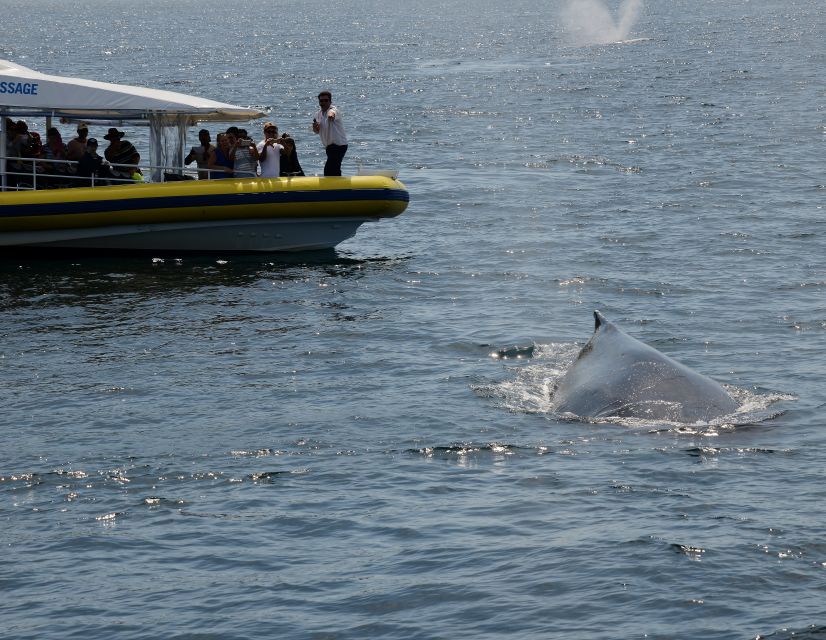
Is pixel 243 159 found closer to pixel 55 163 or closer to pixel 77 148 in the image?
pixel 77 148

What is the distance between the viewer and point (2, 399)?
15.4 m

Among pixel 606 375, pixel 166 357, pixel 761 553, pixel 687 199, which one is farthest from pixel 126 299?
pixel 687 199

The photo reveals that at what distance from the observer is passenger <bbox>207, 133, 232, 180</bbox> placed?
22922mm

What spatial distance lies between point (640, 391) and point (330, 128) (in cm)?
1023

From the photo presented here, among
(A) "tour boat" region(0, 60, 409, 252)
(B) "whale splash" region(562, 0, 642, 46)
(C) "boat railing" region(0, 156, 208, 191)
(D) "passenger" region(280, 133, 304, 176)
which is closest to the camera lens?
(A) "tour boat" region(0, 60, 409, 252)

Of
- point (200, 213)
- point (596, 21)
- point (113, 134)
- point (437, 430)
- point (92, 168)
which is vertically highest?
point (596, 21)

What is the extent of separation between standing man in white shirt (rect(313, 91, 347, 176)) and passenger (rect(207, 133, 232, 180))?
1.46 metres

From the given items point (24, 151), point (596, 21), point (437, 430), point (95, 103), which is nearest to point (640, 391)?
point (437, 430)

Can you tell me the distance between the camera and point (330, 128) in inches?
902

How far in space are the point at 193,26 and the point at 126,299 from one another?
4672 inches

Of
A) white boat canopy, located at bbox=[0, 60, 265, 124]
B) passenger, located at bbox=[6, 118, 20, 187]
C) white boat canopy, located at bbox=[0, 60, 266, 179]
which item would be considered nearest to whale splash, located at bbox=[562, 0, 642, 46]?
white boat canopy, located at bbox=[0, 60, 266, 179]

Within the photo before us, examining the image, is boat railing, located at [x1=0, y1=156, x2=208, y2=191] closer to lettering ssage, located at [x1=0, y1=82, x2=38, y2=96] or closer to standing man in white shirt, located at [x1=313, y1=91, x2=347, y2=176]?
lettering ssage, located at [x1=0, y1=82, x2=38, y2=96]

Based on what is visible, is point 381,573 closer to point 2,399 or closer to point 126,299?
point 2,399

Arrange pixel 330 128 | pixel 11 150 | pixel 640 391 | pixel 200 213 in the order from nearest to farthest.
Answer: pixel 640 391 < pixel 200 213 < pixel 11 150 < pixel 330 128
